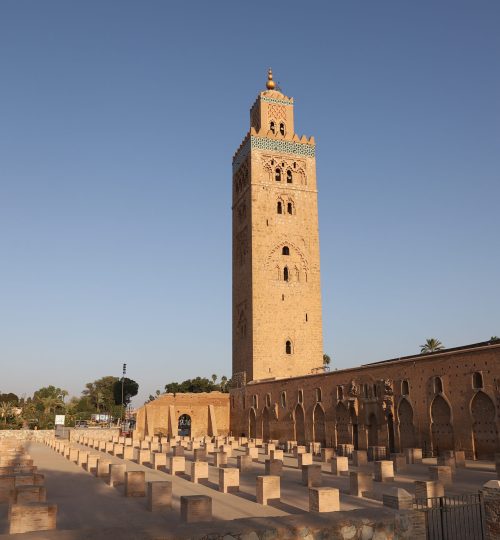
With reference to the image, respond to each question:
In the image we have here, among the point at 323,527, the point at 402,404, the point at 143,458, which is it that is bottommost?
the point at 143,458

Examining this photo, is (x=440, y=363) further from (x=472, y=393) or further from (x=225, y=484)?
(x=225, y=484)

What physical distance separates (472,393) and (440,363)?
72.5 inches

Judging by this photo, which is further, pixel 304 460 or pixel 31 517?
pixel 304 460

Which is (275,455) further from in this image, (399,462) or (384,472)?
(384,472)

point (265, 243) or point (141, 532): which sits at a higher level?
point (265, 243)

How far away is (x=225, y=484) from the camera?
13711 mm

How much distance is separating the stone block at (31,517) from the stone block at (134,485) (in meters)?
4.48

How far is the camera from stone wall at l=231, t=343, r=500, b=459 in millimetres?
18797

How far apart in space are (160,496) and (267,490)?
7.31 feet

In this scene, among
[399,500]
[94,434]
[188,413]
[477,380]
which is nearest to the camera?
[399,500]

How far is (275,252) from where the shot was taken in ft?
123

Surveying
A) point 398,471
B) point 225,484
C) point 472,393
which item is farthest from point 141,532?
point 472,393

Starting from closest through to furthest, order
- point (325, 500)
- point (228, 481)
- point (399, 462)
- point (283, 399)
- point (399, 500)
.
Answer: point (399, 500) → point (325, 500) → point (228, 481) → point (399, 462) → point (283, 399)

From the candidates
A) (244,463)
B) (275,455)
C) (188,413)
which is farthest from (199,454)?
(188,413)
